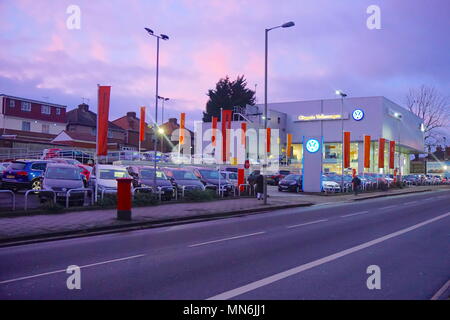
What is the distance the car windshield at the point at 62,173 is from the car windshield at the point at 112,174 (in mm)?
1615

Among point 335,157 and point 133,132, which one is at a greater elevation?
point 133,132

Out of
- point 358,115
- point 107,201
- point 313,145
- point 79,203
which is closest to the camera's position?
point 79,203

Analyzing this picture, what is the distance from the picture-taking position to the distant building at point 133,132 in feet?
218

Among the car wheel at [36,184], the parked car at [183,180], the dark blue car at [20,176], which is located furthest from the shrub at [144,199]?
the dark blue car at [20,176]

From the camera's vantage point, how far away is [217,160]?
46.9m

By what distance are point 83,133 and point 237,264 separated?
Answer: 52322 mm

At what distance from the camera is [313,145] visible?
30.5m

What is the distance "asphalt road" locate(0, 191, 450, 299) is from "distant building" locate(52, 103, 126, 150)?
1676 inches

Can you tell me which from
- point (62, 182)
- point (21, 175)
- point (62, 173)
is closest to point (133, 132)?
point (21, 175)

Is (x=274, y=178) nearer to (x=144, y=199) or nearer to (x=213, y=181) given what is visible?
(x=213, y=181)

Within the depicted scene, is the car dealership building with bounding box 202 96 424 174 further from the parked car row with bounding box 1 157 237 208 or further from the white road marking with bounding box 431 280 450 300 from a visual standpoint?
the white road marking with bounding box 431 280 450 300

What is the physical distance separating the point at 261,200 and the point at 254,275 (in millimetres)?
16195

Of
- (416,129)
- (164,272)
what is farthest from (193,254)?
(416,129)
